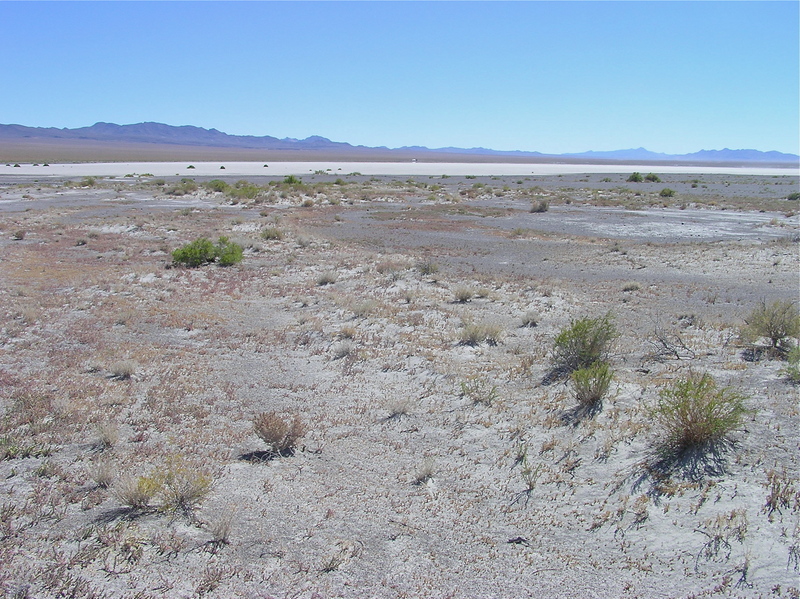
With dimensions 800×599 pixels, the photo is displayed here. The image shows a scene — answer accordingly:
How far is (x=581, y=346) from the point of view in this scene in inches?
339

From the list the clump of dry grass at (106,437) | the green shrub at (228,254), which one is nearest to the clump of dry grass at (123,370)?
the clump of dry grass at (106,437)

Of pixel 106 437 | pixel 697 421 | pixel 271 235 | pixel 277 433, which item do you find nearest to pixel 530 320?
pixel 697 421

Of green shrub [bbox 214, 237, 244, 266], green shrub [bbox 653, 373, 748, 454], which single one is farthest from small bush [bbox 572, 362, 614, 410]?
green shrub [bbox 214, 237, 244, 266]

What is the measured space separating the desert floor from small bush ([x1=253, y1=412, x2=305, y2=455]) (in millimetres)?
125

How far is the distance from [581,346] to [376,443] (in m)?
3.70

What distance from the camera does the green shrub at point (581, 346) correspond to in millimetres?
8531

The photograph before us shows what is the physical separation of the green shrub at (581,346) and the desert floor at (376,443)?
0.39 m

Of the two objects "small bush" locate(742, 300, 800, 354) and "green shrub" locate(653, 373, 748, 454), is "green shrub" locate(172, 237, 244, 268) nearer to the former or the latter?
"small bush" locate(742, 300, 800, 354)

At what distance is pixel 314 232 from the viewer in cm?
2530

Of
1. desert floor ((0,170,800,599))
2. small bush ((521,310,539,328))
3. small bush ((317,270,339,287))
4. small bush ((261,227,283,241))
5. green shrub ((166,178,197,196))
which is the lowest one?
desert floor ((0,170,800,599))

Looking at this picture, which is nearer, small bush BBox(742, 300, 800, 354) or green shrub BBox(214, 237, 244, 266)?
small bush BBox(742, 300, 800, 354)

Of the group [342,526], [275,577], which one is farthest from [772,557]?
[275,577]

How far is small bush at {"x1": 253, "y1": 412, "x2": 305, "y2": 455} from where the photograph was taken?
248 inches

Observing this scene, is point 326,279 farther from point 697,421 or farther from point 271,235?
point 697,421
